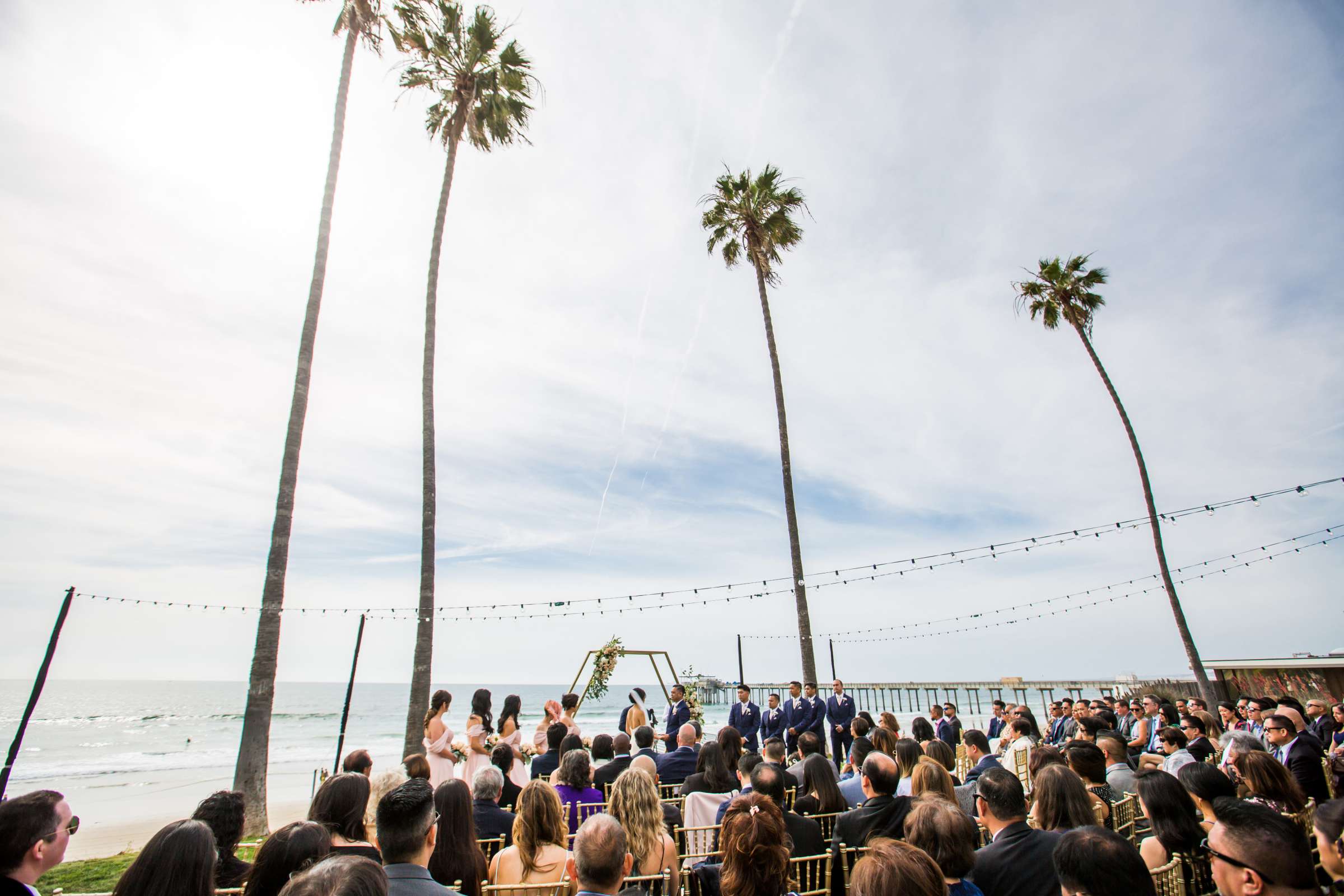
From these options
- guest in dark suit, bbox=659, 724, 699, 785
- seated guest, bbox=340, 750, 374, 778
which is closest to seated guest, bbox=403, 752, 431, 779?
seated guest, bbox=340, 750, 374, 778

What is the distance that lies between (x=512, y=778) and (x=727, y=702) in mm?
64788

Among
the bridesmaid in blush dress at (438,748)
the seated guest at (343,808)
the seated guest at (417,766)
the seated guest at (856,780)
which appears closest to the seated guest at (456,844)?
the seated guest at (343,808)

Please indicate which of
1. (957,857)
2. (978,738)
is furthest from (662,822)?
(978,738)

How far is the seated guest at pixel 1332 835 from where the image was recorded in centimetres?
276

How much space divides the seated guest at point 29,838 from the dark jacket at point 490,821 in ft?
8.43

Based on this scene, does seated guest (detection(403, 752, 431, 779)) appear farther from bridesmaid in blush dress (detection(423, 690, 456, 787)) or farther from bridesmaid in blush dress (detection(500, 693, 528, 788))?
bridesmaid in blush dress (detection(500, 693, 528, 788))

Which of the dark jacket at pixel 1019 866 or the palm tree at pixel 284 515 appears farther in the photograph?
the palm tree at pixel 284 515

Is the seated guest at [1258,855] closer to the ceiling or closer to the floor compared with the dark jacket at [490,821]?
closer to the ceiling

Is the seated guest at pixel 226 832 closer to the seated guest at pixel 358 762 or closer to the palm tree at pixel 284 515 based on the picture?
the seated guest at pixel 358 762

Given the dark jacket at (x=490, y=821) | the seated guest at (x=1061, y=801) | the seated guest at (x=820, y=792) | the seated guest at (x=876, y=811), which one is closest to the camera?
the seated guest at (x=1061, y=801)

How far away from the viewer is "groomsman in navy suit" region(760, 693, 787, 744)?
11992 mm


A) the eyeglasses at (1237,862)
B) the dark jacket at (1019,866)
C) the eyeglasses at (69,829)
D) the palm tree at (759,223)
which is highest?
the palm tree at (759,223)

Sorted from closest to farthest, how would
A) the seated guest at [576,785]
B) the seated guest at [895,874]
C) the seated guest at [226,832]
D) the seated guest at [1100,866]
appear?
the seated guest at [895,874], the seated guest at [1100,866], the seated guest at [226,832], the seated guest at [576,785]

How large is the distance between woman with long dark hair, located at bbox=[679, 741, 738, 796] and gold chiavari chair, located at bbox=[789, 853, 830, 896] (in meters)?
1.51
